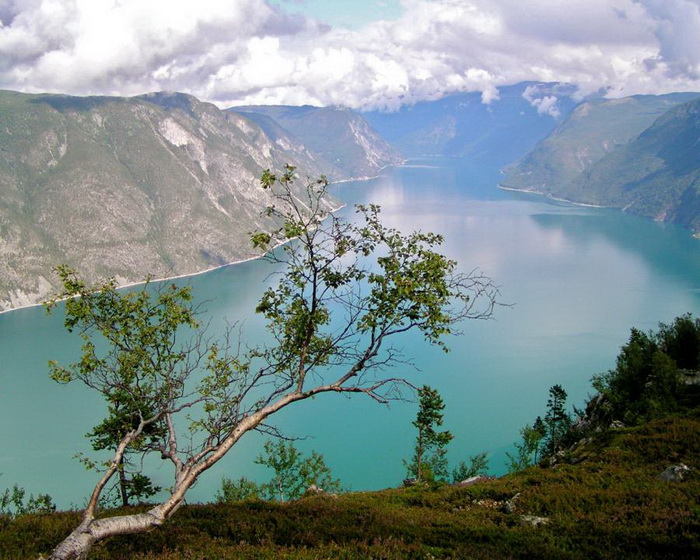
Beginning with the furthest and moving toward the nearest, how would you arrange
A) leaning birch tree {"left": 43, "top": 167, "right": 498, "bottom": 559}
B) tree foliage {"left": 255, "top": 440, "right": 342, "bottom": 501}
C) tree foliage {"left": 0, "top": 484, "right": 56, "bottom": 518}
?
tree foliage {"left": 255, "top": 440, "right": 342, "bottom": 501} < tree foliage {"left": 0, "top": 484, "right": 56, "bottom": 518} < leaning birch tree {"left": 43, "top": 167, "right": 498, "bottom": 559}

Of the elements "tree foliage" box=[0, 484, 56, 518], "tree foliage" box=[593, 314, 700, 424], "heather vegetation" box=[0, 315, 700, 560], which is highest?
"tree foliage" box=[593, 314, 700, 424]

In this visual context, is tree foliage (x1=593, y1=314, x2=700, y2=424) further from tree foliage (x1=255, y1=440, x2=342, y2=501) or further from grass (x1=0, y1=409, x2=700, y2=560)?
tree foliage (x1=255, y1=440, x2=342, y2=501)

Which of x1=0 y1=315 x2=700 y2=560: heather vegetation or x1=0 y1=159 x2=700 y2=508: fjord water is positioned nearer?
x1=0 y1=315 x2=700 y2=560: heather vegetation

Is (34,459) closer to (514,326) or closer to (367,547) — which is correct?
(367,547)

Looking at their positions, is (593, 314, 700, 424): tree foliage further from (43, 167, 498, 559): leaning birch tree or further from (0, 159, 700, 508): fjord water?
(43, 167, 498, 559): leaning birch tree

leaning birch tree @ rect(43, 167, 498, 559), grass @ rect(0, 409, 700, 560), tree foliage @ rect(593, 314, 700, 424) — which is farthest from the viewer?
tree foliage @ rect(593, 314, 700, 424)

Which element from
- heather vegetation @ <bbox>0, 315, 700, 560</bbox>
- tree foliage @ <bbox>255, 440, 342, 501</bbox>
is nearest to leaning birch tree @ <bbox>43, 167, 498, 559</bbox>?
heather vegetation @ <bbox>0, 315, 700, 560</bbox>

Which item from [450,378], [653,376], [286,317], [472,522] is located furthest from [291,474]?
[450,378]

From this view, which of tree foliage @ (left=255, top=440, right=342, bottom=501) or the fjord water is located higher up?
the fjord water

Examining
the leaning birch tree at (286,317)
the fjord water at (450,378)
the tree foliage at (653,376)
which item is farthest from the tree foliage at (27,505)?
the tree foliage at (653,376)
